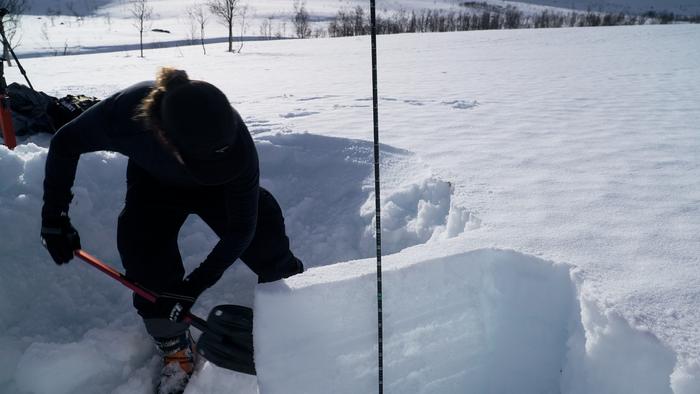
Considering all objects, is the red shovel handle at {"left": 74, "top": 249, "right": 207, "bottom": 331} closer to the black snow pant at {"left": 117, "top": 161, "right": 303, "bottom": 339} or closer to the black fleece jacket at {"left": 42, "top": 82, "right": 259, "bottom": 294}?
the black snow pant at {"left": 117, "top": 161, "right": 303, "bottom": 339}

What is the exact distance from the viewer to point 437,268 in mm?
1895

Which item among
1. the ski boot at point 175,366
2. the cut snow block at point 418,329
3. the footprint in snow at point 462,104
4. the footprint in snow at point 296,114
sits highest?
the footprint in snow at point 462,104

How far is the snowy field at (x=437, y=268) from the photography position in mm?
1683

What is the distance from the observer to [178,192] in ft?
6.77

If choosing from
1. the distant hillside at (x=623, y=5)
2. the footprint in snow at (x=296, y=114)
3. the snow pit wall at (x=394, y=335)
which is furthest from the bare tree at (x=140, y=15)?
the distant hillside at (x=623, y=5)

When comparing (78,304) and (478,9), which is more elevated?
(478,9)

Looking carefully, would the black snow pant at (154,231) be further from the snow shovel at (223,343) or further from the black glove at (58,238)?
the black glove at (58,238)

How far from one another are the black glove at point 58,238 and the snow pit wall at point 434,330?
103cm

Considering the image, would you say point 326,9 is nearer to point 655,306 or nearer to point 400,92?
point 400,92

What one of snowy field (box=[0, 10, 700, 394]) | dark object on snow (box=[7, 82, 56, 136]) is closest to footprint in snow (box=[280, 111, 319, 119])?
snowy field (box=[0, 10, 700, 394])

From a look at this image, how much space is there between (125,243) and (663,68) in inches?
416

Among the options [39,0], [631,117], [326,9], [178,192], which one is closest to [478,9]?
[326,9]

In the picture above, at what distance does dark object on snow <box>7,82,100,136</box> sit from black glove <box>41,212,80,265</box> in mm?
3162

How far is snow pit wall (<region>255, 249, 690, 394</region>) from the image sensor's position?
5.49ft
